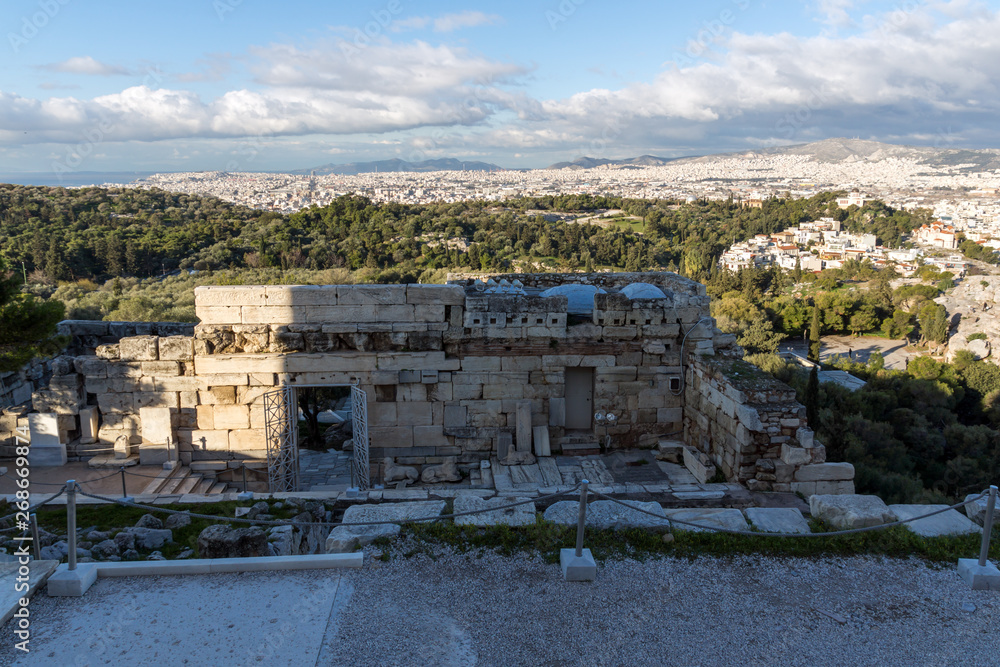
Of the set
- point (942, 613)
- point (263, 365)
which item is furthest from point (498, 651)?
point (263, 365)

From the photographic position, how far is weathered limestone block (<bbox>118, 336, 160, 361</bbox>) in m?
9.70

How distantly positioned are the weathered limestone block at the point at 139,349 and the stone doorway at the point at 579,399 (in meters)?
6.60

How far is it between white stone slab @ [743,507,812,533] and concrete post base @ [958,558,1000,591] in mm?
1300

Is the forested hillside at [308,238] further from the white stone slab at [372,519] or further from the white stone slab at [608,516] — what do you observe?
the white stone slab at [608,516]

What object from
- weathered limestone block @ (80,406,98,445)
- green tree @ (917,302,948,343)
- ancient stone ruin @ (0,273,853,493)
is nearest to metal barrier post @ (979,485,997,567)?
ancient stone ruin @ (0,273,853,493)

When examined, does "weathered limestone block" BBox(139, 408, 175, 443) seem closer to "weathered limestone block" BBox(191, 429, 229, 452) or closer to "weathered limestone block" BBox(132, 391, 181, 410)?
"weathered limestone block" BBox(132, 391, 181, 410)

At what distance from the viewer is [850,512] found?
20.9 feet

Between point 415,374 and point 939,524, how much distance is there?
7.02 meters

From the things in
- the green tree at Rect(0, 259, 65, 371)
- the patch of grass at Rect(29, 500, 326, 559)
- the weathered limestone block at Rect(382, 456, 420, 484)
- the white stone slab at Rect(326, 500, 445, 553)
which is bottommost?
the weathered limestone block at Rect(382, 456, 420, 484)

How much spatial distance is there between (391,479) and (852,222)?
126223 millimetres

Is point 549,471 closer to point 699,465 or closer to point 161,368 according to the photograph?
point 699,465

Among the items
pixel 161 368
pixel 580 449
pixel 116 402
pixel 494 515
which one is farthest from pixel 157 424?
pixel 580 449

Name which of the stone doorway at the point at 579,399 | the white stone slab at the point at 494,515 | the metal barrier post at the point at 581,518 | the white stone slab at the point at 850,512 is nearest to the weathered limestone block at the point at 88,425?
the white stone slab at the point at 494,515

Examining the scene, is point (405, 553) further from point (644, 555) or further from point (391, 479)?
point (391, 479)
